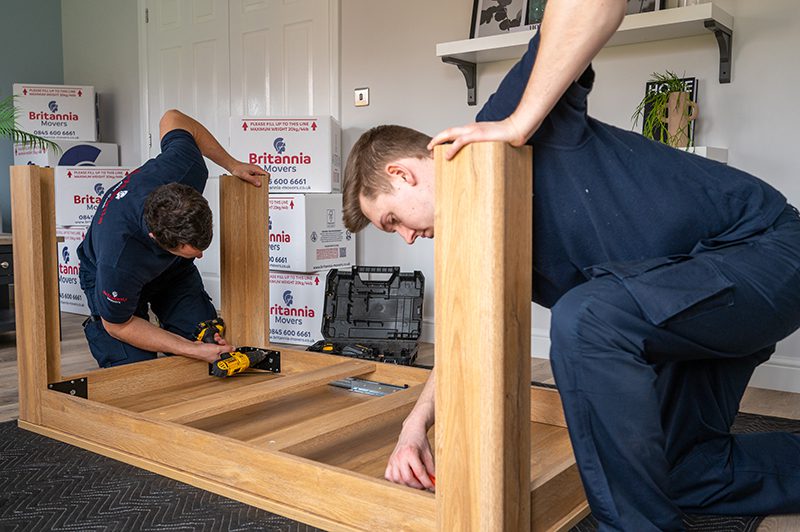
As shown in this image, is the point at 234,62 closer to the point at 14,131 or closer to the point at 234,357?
the point at 14,131

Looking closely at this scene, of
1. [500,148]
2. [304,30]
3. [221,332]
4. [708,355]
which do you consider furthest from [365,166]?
[304,30]

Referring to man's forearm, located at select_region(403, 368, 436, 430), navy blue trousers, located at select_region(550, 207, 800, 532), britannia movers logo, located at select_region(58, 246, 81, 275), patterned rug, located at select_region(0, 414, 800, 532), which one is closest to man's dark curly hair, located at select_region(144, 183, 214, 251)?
patterned rug, located at select_region(0, 414, 800, 532)

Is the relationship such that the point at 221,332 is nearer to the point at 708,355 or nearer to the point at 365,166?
the point at 365,166

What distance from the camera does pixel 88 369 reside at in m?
3.08

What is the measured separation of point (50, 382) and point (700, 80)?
2.65 meters

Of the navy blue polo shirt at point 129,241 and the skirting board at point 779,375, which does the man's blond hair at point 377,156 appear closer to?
the navy blue polo shirt at point 129,241

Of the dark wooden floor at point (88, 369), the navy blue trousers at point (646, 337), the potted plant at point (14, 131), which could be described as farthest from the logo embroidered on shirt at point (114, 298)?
the potted plant at point (14, 131)

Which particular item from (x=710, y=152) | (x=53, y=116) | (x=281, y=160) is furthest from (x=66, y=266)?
(x=710, y=152)

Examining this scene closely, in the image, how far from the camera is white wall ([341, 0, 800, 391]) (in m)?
2.82

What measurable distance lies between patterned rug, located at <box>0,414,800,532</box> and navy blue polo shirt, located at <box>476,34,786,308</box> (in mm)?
581

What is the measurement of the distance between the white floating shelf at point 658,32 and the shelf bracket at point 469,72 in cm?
9

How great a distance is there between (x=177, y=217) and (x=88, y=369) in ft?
4.11

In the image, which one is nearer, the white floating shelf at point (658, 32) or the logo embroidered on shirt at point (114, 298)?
the logo embroidered on shirt at point (114, 298)

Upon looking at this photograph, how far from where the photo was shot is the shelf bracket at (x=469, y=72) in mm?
3533
